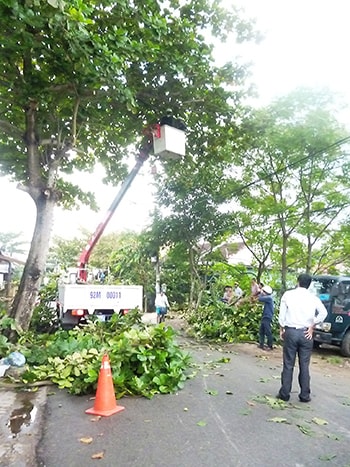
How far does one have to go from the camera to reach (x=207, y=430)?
3.96 m

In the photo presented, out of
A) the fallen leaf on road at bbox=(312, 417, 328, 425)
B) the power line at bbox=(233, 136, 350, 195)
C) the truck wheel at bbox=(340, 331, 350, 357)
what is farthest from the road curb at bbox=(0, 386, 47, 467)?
the power line at bbox=(233, 136, 350, 195)

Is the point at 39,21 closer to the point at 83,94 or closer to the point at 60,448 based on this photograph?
the point at 83,94

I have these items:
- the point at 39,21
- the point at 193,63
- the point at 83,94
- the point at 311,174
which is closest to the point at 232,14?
the point at 193,63

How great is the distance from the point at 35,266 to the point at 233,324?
6722mm

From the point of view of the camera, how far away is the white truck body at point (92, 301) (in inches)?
368

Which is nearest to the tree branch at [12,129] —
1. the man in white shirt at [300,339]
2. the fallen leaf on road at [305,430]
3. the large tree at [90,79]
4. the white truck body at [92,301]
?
the large tree at [90,79]

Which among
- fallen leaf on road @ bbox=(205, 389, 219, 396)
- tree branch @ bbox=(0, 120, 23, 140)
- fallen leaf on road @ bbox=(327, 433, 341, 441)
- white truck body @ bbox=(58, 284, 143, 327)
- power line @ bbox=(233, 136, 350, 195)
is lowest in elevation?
fallen leaf on road @ bbox=(327, 433, 341, 441)

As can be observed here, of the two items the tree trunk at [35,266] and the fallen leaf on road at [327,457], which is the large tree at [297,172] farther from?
the fallen leaf on road at [327,457]

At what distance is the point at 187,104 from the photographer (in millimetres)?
8688

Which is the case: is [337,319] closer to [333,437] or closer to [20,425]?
[333,437]

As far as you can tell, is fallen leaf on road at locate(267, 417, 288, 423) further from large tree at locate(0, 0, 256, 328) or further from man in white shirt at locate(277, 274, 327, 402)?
large tree at locate(0, 0, 256, 328)

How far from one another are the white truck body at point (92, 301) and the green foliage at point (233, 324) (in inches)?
123

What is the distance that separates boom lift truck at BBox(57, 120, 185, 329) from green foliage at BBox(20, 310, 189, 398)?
2.68m

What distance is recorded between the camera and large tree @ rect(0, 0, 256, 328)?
18.3 ft
